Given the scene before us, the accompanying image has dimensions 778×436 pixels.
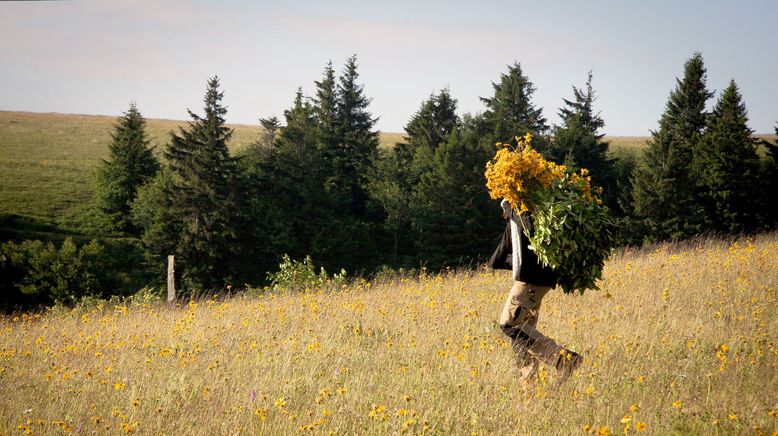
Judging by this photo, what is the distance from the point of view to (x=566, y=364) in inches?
A: 203

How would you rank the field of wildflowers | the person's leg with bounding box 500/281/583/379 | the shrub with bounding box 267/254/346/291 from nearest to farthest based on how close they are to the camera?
the field of wildflowers, the person's leg with bounding box 500/281/583/379, the shrub with bounding box 267/254/346/291

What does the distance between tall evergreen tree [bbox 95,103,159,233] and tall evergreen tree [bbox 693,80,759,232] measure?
4572 centimetres

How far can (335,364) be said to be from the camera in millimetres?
6164

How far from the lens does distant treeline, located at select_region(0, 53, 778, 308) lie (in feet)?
125

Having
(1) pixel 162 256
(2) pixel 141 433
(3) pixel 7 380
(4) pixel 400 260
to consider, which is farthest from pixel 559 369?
(4) pixel 400 260

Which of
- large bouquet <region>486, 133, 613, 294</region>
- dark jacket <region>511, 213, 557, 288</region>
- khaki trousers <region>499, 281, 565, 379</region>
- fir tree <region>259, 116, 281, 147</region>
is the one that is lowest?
khaki trousers <region>499, 281, 565, 379</region>

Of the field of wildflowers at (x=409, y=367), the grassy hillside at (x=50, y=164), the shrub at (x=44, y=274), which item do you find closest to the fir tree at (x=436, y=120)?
the grassy hillside at (x=50, y=164)

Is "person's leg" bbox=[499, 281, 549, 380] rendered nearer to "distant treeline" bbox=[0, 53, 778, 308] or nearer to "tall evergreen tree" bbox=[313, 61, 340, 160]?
"distant treeline" bbox=[0, 53, 778, 308]

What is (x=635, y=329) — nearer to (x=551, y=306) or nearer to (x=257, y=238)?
(x=551, y=306)

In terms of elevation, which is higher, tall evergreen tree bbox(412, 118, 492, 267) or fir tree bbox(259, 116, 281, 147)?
fir tree bbox(259, 116, 281, 147)

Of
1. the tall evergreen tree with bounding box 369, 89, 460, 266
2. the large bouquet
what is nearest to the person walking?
the large bouquet

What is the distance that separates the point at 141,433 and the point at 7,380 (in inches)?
102

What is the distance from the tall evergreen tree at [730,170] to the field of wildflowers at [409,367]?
37474 mm

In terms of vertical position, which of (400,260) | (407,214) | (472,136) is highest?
(472,136)
